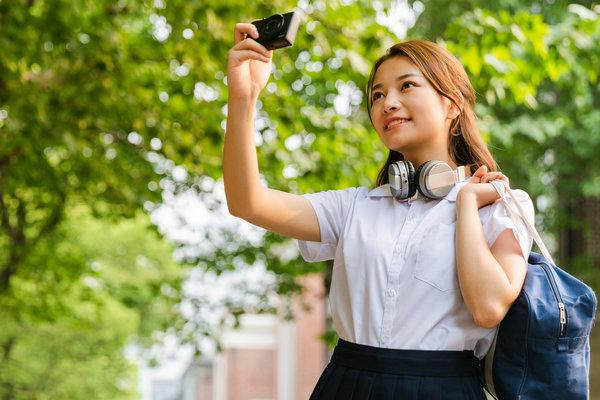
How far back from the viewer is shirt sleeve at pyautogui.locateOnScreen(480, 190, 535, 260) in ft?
6.15

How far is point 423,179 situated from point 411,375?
19.3 inches

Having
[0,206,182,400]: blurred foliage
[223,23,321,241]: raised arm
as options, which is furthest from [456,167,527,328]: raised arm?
[0,206,182,400]: blurred foliage

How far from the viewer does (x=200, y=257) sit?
11.8 m

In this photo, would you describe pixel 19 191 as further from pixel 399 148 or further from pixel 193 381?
pixel 193 381

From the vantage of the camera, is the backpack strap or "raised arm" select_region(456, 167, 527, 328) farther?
the backpack strap

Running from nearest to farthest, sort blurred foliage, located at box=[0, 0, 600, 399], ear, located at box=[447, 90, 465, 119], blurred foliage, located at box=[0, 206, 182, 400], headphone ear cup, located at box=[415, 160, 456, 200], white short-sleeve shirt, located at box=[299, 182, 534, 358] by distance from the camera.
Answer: white short-sleeve shirt, located at box=[299, 182, 534, 358], headphone ear cup, located at box=[415, 160, 456, 200], ear, located at box=[447, 90, 465, 119], blurred foliage, located at box=[0, 0, 600, 399], blurred foliage, located at box=[0, 206, 182, 400]

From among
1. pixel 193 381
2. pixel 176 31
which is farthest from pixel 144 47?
pixel 193 381

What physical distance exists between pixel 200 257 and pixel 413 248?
395 inches

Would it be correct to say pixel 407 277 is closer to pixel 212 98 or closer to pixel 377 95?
pixel 377 95

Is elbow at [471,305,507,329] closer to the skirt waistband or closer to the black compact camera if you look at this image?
the skirt waistband

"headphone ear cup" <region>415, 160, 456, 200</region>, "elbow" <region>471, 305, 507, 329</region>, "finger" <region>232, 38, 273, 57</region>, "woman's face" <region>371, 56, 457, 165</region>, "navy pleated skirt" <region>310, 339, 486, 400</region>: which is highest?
"finger" <region>232, 38, 273, 57</region>

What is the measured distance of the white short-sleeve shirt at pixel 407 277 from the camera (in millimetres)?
1888

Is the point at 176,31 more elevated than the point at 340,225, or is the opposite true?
the point at 176,31

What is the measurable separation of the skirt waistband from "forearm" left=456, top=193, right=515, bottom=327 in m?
0.13
